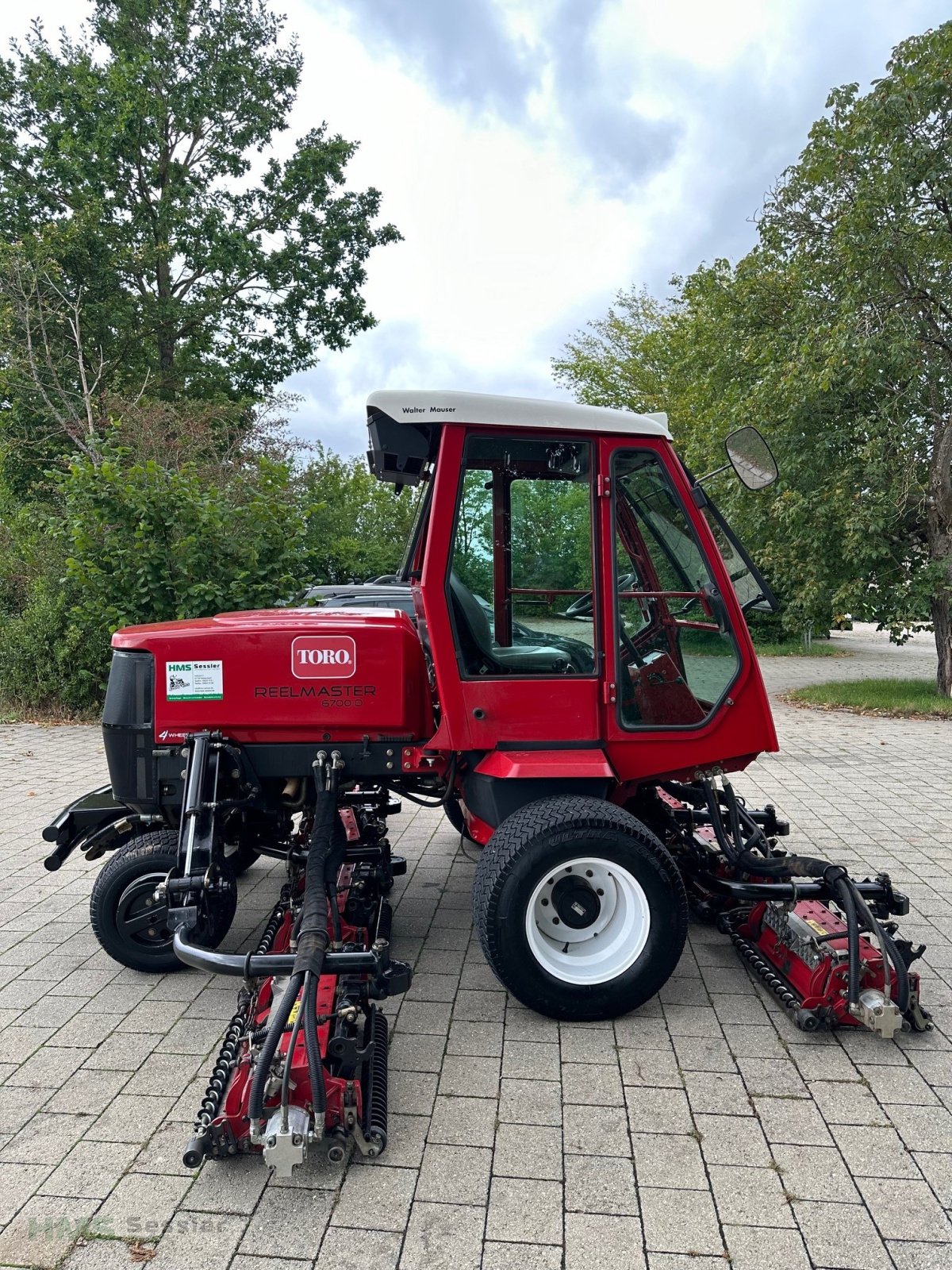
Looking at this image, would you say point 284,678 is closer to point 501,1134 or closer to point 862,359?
point 501,1134

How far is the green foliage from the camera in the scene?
1574 centimetres

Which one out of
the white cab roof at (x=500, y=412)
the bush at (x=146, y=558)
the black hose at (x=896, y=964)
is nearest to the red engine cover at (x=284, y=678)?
the white cab roof at (x=500, y=412)

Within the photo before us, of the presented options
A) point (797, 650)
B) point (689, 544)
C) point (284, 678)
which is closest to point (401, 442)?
point (284, 678)

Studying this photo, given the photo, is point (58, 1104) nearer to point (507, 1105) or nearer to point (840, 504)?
point (507, 1105)

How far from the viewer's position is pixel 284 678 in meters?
3.49

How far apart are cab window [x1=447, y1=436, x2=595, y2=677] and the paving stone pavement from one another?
139 cm

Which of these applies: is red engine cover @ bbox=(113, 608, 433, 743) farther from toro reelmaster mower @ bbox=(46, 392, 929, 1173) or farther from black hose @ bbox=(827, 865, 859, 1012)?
black hose @ bbox=(827, 865, 859, 1012)

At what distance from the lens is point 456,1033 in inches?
127

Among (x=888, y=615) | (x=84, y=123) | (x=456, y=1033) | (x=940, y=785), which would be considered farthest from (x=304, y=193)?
(x=456, y=1033)

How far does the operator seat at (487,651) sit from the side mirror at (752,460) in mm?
994

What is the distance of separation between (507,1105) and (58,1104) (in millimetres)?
1444

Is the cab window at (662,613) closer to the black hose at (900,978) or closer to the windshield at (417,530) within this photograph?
the windshield at (417,530)

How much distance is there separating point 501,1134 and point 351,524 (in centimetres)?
1661

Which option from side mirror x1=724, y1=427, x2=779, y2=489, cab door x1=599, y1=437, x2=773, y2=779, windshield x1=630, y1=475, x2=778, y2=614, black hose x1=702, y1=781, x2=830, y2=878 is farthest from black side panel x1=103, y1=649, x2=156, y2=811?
side mirror x1=724, y1=427, x2=779, y2=489
